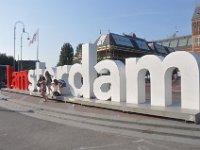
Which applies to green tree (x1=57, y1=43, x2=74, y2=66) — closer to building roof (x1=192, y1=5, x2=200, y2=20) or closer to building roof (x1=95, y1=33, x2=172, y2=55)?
building roof (x1=95, y1=33, x2=172, y2=55)

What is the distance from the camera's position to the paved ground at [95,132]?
8453mm

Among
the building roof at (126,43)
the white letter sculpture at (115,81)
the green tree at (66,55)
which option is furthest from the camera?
the green tree at (66,55)

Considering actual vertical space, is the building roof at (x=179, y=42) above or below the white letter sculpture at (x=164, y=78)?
above

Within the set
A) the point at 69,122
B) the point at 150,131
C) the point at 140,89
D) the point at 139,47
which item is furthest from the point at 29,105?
the point at 139,47

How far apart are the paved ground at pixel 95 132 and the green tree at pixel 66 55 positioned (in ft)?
259

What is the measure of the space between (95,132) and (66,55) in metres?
83.5

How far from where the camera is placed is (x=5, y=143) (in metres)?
9.11

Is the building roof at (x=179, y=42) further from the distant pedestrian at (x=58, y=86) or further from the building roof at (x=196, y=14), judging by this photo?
the distant pedestrian at (x=58, y=86)

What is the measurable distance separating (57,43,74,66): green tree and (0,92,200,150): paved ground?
259 ft

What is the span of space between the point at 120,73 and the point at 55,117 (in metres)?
3.39

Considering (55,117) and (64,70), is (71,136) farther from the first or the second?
(64,70)

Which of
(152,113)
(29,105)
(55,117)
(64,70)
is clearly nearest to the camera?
(152,113)

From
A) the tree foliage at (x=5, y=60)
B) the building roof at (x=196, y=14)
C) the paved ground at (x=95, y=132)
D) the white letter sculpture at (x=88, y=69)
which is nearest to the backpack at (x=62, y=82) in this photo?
the white letter sculpture at (x=88, y=69)

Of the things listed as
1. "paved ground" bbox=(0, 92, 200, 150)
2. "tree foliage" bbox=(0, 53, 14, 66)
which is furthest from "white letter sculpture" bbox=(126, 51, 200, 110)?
"tree foliage" bbox=(0, 53, 14, 66)
